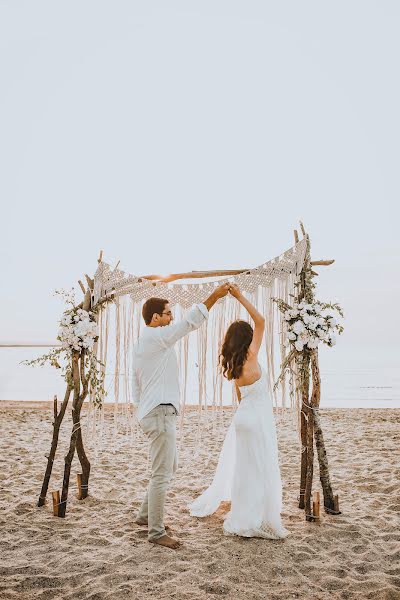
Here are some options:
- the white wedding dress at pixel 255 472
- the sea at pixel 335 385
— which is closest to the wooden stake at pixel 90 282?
the white wedding dress at pixel 255 472

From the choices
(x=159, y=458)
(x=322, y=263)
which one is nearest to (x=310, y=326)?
(x=322, y=263)

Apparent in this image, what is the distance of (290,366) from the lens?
4473 mm

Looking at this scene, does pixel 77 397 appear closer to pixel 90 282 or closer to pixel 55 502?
pixel 55 502

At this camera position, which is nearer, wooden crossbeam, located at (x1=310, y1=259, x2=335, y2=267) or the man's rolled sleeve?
the man's rolled sleeve

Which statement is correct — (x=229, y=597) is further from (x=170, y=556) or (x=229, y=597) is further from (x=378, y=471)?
(x=378, y=471)

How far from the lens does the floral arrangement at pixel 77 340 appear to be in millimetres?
4469

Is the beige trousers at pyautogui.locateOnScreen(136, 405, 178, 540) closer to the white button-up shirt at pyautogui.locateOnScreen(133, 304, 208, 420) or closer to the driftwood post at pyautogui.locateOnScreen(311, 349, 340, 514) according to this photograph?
the white button-up shirt at pyautogui.locateOnScreen(133, 304, 208, 420)

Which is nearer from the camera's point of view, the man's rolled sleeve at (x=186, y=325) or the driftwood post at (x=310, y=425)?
the man's rolled sleeve at (x=186, y=325)

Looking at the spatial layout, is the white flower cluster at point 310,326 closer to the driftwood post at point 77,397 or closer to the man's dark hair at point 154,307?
the man's dark hair at point 154,307

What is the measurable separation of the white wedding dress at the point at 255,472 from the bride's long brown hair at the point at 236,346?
219 mm

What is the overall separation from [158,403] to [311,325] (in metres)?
1.41

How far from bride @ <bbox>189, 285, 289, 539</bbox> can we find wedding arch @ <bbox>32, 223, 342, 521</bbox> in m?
0.36

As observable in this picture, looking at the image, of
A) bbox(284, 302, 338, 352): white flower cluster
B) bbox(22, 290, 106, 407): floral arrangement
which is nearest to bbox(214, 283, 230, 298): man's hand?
bbox(284, 302, 338, 352): white flower cluster

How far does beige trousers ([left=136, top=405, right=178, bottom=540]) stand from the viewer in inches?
144
